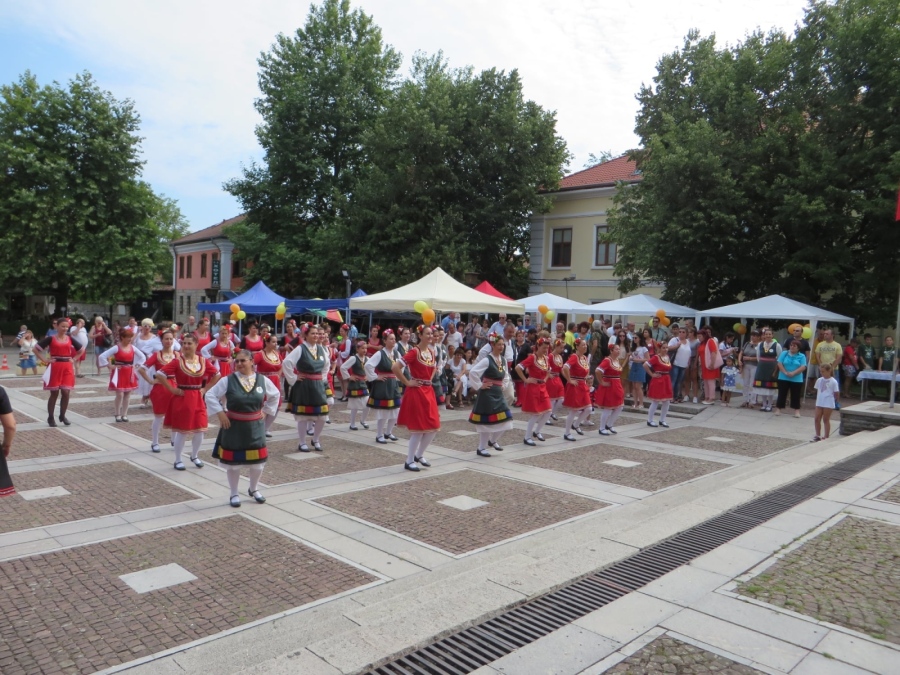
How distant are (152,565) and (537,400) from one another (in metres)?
7.03

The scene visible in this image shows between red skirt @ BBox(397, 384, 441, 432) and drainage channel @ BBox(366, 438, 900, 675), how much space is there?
3972 mm

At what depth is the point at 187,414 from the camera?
858 centimetres

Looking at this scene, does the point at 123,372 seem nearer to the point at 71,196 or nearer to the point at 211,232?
the point at 71,196

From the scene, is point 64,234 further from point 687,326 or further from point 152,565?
point 152,565

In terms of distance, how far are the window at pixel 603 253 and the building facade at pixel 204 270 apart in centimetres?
2434

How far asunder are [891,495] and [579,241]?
2469 centimetres

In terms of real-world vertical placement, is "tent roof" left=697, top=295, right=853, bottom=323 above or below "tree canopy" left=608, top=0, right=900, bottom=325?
below

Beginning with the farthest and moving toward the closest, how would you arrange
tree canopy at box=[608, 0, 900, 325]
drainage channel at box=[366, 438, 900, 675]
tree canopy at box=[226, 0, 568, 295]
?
tree canopy at box=[226, 0, 568, 295]
tree canopy at box=[608, 0, 900, 325]
drainage channel at box=[366, 438, 900, 675]

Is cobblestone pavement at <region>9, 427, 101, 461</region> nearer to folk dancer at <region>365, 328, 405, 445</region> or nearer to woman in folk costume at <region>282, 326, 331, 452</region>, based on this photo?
woman in folk costume at <region>282, 326, 331, 452</region>

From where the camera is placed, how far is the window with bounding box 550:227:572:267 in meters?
31.6

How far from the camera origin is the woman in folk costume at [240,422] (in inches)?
276

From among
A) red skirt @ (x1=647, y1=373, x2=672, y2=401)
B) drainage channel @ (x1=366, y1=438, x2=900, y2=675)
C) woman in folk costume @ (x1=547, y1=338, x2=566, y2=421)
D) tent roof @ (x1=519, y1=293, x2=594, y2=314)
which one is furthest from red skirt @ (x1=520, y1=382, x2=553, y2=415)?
tent roof @ (x1=519, y1=293, x2=594, y2=314)

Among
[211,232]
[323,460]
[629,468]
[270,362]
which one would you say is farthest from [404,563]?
[211,232]

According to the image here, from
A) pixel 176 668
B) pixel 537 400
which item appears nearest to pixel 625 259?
pixel 537 400
